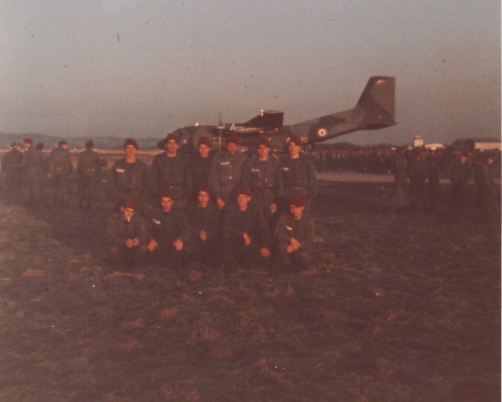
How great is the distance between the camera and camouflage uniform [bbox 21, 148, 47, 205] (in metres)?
14.2

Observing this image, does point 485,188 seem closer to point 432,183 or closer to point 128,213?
point 432,183

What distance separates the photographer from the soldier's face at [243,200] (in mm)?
7027

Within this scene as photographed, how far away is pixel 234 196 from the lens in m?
7.56

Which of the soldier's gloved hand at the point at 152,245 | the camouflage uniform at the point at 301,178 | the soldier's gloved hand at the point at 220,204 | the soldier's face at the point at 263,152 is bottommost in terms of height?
the soldier's gloved hand at the point at 152,245

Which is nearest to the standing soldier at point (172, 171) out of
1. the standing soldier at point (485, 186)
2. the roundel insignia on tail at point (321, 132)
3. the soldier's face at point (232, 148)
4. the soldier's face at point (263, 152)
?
the soldier's face at point (232, 148)

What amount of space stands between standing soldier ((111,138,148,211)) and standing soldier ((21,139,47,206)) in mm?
7063

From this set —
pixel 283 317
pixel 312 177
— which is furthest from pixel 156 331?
pixel 312 177

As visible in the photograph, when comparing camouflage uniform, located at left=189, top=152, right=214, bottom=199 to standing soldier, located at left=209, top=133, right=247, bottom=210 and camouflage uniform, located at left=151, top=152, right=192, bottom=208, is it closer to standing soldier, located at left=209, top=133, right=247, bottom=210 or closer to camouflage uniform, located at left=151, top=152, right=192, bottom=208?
camouflage uniform, located at left=151, top=152, right=192, bottom=208

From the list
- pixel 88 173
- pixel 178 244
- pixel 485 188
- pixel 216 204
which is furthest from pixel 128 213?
pixel 485 188

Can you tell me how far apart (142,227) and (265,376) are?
352 cm

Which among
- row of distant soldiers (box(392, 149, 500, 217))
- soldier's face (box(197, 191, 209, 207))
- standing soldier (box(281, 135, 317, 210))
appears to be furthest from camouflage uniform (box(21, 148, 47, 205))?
row of distant soldiers (box(392, 149, 500, 217))

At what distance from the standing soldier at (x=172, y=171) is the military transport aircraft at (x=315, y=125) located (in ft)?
28.5

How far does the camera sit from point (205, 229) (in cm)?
716

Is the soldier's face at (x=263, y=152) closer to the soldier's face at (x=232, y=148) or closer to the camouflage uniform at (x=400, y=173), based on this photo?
the soldier's face at (x=232, y=148)
